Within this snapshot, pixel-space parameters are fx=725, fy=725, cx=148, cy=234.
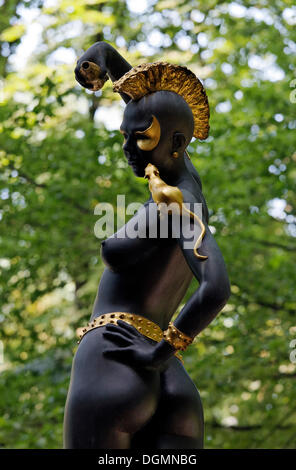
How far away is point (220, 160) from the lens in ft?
29.0

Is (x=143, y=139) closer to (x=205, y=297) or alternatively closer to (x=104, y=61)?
(x=104, y=61)

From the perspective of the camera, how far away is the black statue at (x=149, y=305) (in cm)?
290

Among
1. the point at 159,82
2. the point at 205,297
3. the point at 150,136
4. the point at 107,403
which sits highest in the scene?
the point at 159,82

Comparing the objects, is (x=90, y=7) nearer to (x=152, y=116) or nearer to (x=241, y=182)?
(x=241, y=182)

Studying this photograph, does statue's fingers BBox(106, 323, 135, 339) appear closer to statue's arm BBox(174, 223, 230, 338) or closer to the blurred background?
statue's arm BBox(174, 223, 230, 338)

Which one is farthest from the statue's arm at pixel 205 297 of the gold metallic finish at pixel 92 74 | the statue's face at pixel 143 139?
the gold metallic finish at pixel 92 74

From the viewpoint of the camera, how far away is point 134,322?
3121mm

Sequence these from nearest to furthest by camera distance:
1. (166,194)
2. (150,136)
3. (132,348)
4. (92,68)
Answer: (132,348) → (166,194) → (150,136) → (92,68)

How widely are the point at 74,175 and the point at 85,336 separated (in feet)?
19.1

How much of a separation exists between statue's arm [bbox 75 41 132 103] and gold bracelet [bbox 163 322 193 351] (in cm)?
130

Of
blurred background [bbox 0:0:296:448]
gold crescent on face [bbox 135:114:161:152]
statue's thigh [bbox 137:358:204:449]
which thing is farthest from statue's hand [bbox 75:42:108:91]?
blurred background [bbox 0:0:296:448]

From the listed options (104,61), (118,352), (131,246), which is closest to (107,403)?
(118,352)

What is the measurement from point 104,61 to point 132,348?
146cm

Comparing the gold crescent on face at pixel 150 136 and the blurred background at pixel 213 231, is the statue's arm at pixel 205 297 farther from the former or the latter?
the blurred background at pixel 213 231
